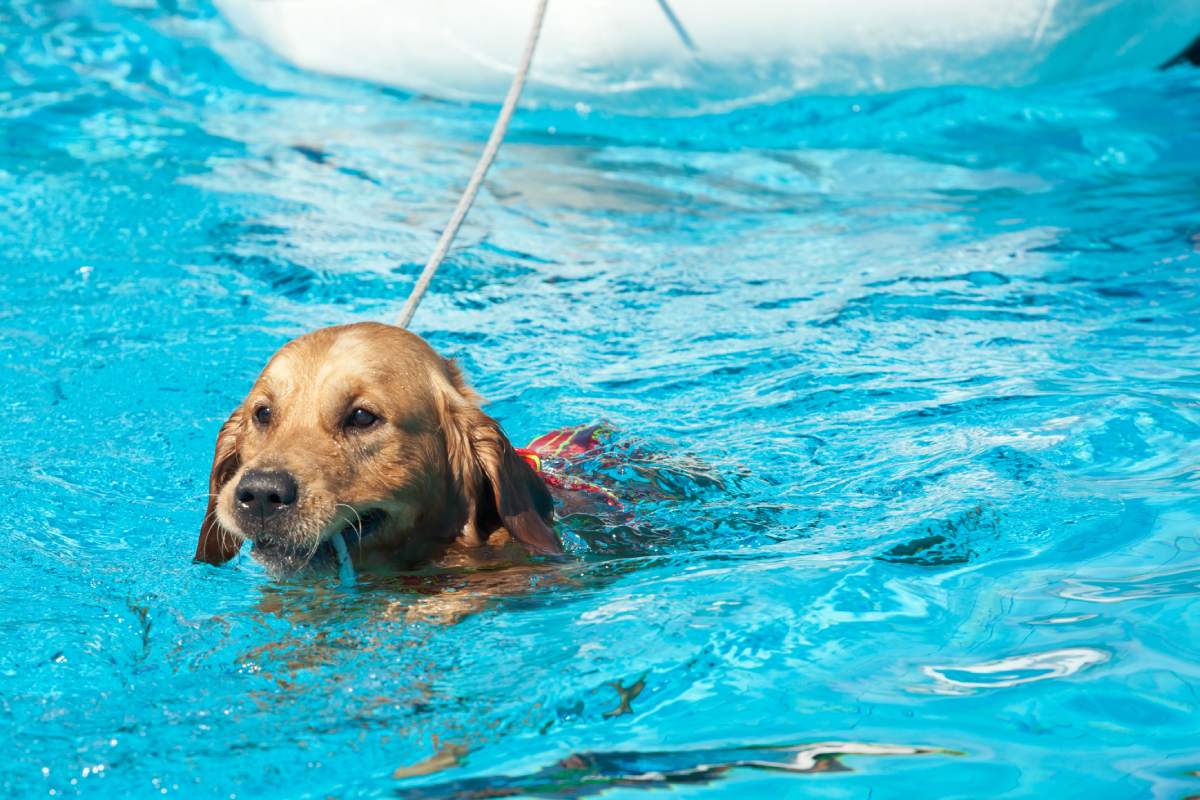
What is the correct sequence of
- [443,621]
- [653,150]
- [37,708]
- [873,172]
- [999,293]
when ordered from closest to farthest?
[37,708]
[443,621]
[999,293]
[873,172]
[653,150]

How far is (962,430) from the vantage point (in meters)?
5.05

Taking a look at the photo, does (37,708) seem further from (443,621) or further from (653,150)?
(653,150)

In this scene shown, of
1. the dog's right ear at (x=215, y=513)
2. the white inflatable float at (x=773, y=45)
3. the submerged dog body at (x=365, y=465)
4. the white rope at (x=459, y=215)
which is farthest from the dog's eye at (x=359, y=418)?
the white inflatable float at (x=773, y=45)

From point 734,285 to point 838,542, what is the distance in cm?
324

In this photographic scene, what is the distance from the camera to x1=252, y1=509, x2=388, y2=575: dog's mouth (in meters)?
3.56

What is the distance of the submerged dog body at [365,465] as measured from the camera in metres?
3.53

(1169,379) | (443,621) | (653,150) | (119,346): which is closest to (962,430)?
(1169,379)

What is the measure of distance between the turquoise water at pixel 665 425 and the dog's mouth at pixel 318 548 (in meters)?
0.11

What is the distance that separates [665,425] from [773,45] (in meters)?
5.67

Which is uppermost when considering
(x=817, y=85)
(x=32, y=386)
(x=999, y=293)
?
(x=817, y=85)

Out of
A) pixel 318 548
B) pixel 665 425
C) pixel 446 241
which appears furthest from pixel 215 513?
pixel 665 425

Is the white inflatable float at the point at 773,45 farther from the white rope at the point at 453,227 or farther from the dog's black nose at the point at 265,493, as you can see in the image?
the dog's black nose at the point at 265,493

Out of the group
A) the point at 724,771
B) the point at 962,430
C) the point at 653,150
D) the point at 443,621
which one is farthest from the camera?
the point at 653,150

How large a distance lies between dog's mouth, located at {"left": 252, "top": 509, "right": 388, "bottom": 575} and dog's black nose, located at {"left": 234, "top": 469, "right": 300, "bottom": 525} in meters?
0.07
